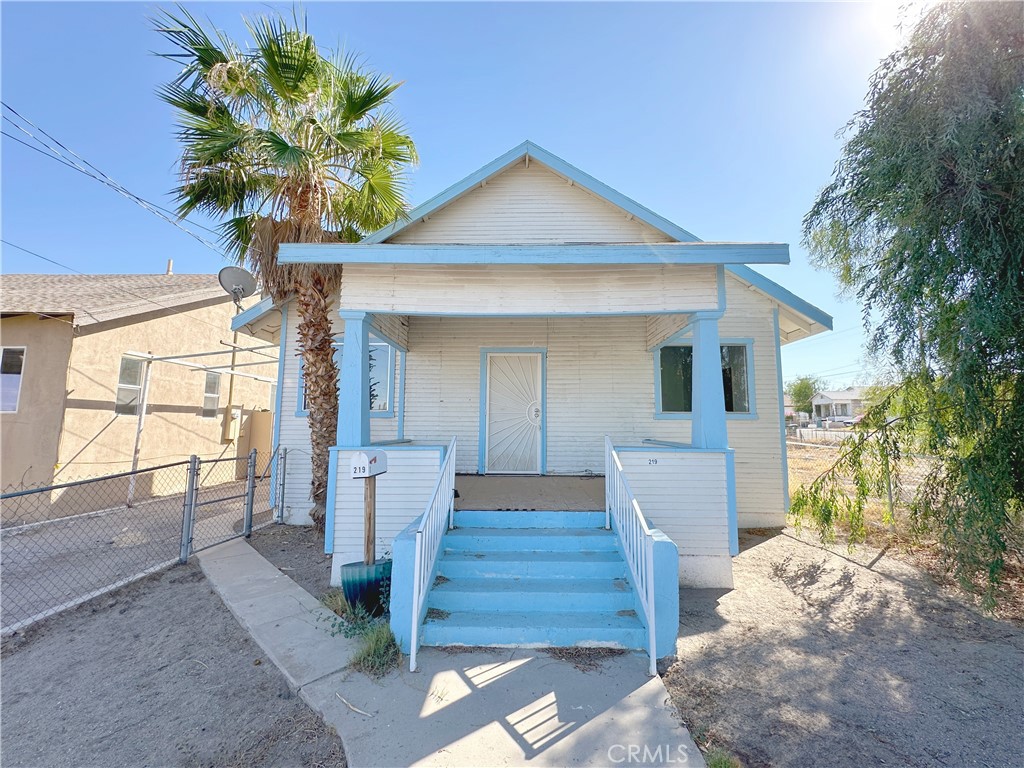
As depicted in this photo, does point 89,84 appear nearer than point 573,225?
No

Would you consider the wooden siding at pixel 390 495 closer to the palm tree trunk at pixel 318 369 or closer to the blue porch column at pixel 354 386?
the blue porch column at pixel 354 386

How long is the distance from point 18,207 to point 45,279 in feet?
10.8

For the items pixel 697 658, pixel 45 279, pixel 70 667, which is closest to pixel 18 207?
pixel 45 279

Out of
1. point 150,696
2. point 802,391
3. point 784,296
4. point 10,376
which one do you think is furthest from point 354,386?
point 802,391

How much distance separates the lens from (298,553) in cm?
645

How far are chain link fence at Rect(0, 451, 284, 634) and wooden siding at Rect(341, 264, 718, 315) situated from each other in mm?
3448

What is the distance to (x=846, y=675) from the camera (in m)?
3.54

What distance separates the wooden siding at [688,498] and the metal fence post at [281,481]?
6084mm

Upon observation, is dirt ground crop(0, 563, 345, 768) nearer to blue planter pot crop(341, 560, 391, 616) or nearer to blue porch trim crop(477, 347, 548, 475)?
blue planter pot crop(341, 560, 391, 616)

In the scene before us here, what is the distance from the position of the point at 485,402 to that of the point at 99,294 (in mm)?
9841

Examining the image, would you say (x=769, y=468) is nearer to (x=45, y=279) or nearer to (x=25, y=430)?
(x=25, y=430)

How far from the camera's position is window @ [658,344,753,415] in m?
7.89

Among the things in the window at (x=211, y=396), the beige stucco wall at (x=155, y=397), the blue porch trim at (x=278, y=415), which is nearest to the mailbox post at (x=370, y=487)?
the blue porch trim at (x=278, y=415)

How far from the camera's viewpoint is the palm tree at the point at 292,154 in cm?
584
